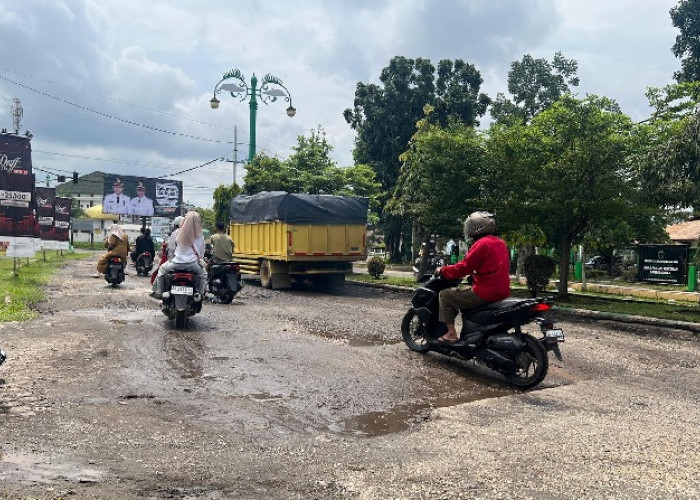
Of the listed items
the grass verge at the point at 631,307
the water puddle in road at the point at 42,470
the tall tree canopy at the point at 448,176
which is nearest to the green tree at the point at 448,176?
the tall tree canopy at the point at 448,176

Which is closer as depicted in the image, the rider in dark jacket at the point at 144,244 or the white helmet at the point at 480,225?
the white helmet at the point at 480,225

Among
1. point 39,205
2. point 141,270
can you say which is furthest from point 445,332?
point 39,205

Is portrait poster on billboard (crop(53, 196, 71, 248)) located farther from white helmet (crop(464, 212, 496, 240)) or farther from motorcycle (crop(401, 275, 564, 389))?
white helmet (crop(464, 212, 496, 240))

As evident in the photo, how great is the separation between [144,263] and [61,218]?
63.5 ft

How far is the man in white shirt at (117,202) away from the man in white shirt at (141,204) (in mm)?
539

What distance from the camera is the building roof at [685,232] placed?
96.7 feet

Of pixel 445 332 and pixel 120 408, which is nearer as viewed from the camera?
pixel 120 408

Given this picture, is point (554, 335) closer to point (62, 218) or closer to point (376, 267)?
point (376, 267)

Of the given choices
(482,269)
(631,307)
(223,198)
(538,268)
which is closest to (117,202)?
(223,198)

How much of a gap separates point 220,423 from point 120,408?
96 centimetres

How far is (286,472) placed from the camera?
4.02 m

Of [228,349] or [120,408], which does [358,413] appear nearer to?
[120,408]

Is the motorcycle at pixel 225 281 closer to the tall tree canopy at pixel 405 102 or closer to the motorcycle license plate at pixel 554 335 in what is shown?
the motorcycle license plate at pixel 554 335

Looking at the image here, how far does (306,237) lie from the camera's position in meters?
17.2
